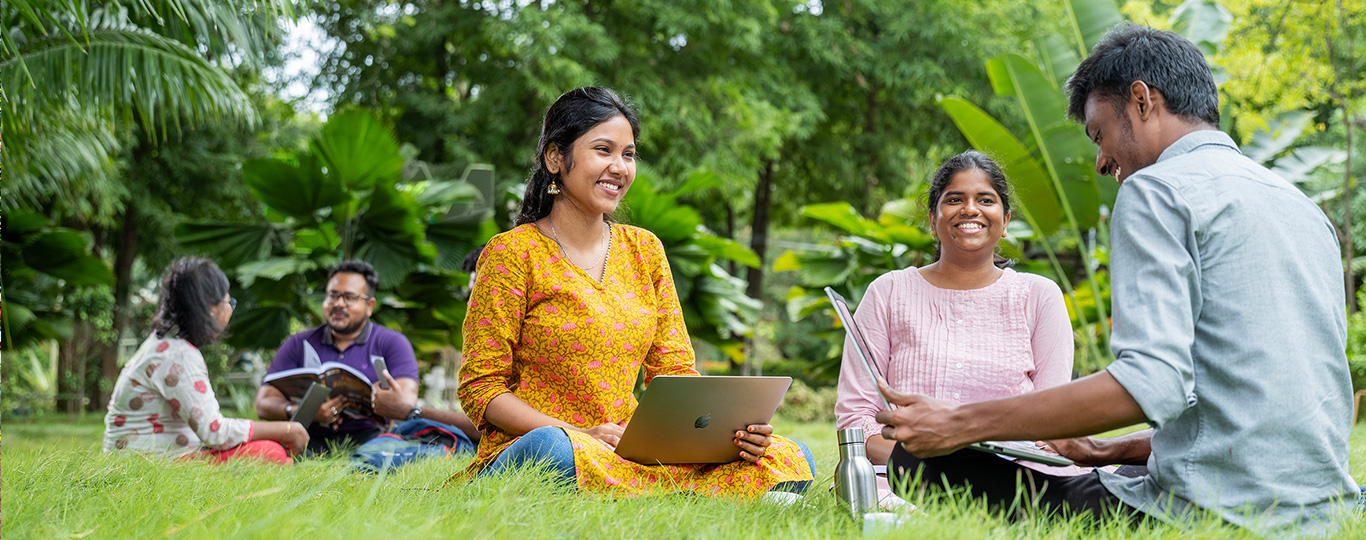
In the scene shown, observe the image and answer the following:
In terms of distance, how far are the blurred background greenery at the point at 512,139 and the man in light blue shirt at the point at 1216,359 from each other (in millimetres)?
2955

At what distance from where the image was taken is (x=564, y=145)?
10.6 ft

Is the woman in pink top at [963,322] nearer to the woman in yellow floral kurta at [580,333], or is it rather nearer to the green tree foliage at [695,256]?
the woman in yellow floral kurta at [580,333]

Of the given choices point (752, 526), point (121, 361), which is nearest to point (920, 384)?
point (752, 526)

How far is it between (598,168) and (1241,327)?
6.29ft

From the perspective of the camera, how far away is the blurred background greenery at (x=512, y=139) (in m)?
6.86

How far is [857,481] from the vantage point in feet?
7.22

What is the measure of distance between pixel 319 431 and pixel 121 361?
1341 centimetres

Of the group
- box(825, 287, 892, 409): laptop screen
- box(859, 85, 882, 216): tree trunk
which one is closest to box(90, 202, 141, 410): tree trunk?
box(859, 85, 882, 216): tree trunk

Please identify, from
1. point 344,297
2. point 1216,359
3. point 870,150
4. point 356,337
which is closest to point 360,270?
point 344,297

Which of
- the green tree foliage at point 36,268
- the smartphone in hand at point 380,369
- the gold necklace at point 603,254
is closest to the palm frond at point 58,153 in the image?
the green tree foliage at point 36,268

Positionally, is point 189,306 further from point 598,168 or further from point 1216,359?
point 1216,359

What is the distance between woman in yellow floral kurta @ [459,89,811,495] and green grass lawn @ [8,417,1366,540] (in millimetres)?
223

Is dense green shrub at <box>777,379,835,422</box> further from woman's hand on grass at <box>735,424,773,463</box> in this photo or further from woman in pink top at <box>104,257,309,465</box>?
woman's hand on grass at <box>735,424,773,463</box>

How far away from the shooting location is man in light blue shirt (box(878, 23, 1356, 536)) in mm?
1799
